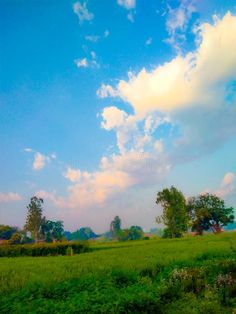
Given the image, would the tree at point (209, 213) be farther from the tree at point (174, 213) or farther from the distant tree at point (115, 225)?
the distant tree at point (115, 225)

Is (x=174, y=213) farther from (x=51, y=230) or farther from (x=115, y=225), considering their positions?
(x=115, y=225)

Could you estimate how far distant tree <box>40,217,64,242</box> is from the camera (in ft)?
352

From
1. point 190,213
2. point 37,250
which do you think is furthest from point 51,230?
point 37,250

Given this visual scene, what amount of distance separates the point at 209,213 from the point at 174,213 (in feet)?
45.2

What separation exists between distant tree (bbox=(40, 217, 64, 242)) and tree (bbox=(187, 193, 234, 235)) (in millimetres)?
42820

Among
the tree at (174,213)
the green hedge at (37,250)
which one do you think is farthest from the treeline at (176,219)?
the green hedge at (37,250)

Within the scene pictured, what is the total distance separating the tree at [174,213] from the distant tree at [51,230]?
40.1m

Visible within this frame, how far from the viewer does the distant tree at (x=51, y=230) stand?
107438 millimetres

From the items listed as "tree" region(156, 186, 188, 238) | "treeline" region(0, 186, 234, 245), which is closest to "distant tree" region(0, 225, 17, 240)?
"treeline" region(0, 186, 234, 245)

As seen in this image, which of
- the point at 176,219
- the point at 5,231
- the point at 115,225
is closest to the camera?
the point at 176,219

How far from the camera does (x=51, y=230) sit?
112 metres

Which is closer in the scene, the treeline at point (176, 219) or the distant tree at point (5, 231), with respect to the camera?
the treeline at point (176, 219)

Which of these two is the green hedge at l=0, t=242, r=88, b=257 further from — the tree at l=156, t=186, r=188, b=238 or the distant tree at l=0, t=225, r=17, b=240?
the distant tree at l=0, t=225, r=17, b=240

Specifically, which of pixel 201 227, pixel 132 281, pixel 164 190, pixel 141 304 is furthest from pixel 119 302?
pixel 201 227
